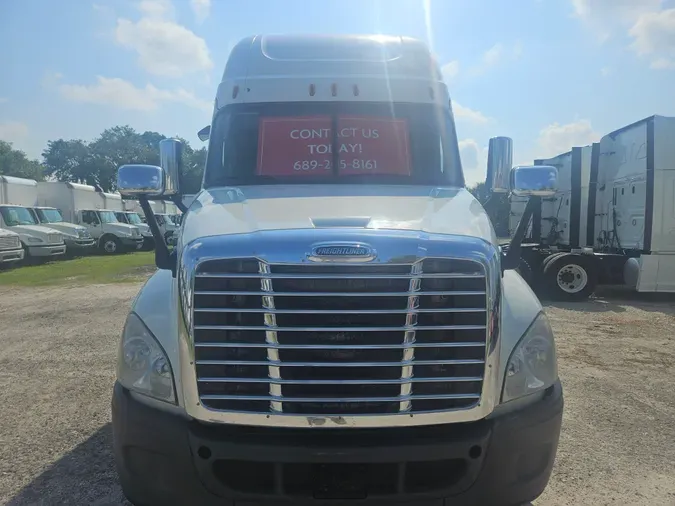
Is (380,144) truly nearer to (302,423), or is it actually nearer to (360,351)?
(360,351)

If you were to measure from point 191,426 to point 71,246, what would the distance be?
74.0 feet

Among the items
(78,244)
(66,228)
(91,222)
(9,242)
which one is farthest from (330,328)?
(91,222)

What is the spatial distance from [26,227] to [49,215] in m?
3.18

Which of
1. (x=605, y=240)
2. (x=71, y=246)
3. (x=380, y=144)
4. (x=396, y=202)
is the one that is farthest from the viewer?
(x=71, y=246)

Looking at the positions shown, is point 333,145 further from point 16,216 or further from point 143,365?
point 16,216

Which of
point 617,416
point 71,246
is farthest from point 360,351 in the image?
point 71,246

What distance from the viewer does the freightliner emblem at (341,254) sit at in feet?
8.28

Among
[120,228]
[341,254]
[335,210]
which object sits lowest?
[120,228]

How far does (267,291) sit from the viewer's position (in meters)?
2.54

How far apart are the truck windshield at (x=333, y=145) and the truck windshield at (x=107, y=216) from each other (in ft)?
77.6

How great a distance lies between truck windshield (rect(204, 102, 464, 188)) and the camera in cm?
412

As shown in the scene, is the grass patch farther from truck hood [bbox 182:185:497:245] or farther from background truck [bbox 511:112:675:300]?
truck hood [bbox 182:185:497:245]

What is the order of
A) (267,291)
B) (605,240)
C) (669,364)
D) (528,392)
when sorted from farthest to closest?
(605,240) < (669,364) < (528,392) < (267,291)

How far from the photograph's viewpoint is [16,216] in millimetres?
20328
